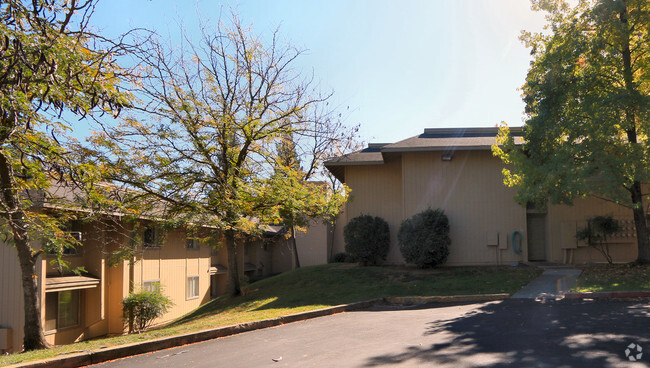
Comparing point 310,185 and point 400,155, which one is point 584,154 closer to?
point 400,155

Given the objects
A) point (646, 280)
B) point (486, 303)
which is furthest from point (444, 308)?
point (646, 280)

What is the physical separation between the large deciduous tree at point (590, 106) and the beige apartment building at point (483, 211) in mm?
3152

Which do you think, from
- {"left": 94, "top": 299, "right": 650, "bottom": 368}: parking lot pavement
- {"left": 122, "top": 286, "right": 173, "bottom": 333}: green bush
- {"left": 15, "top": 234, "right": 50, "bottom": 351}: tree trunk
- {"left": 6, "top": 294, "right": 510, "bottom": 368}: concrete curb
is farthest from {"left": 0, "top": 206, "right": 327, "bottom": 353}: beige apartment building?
{"left": 94, "top": 299, "right": 650, "bottom": 368}: parking lot pavement

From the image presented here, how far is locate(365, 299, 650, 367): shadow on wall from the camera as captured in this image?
5.97 m

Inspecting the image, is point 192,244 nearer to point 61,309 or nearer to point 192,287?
point 192,287

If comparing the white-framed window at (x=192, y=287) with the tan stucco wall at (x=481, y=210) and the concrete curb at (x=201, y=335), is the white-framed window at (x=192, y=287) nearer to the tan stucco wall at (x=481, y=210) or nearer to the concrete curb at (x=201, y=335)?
the tan stucco wall at (x=481, y=210)

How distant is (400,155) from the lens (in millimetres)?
20047

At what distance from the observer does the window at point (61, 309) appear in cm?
1620

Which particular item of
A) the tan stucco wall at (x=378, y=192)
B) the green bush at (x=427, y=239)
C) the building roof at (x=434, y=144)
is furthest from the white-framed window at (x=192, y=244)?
the green bush at (x=427, y=239)

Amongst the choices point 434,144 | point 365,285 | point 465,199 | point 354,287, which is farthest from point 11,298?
point 465,199

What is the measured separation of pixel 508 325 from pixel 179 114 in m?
10.3

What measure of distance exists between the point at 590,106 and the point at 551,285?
5.35 m

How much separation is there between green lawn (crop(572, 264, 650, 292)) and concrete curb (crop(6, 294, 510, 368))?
255 centimetres

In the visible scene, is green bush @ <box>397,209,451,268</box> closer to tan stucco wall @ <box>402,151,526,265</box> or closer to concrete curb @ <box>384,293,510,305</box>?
tan stucco wall @ <box>402,151,526,265</box>
